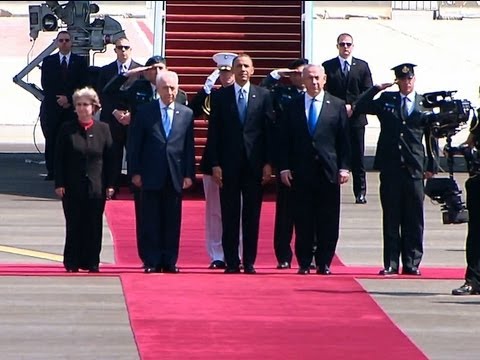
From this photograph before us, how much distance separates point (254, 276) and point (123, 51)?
4107mm

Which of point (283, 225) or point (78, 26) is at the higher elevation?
point (78, 26)

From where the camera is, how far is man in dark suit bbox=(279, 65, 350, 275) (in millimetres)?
14797

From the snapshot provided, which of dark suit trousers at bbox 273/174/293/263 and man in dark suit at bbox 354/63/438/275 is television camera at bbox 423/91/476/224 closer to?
man in dark suit at bbox 354/63/438/275

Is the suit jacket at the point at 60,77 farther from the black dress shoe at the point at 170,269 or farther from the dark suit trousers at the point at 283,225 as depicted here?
the black dress shoe at the point at 170,269

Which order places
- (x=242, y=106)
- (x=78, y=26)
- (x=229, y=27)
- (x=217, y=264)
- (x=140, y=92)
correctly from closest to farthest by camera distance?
(x=242, y=106)
(x=217, y=264)
(x=140, y=92)
(x=229, y=27)
(x=78, y=26)

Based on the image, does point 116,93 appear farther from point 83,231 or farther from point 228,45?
point 228,45

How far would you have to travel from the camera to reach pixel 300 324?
12.4 metres

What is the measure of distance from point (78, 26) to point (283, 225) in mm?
8841

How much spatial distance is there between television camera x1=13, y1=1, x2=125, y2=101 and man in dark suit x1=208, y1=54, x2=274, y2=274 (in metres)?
7.44

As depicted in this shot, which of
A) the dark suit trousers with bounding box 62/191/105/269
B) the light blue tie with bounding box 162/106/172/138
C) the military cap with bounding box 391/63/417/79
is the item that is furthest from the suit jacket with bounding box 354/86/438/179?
the dark suit trousers with bounding box 62/191/105/269

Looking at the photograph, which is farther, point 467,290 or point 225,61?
point 225,61

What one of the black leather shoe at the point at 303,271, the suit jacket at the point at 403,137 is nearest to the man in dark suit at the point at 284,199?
the black leather shoe at the point at 303,271

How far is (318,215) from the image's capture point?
49.0 ft

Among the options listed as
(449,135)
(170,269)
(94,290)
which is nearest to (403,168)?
(449,135)
